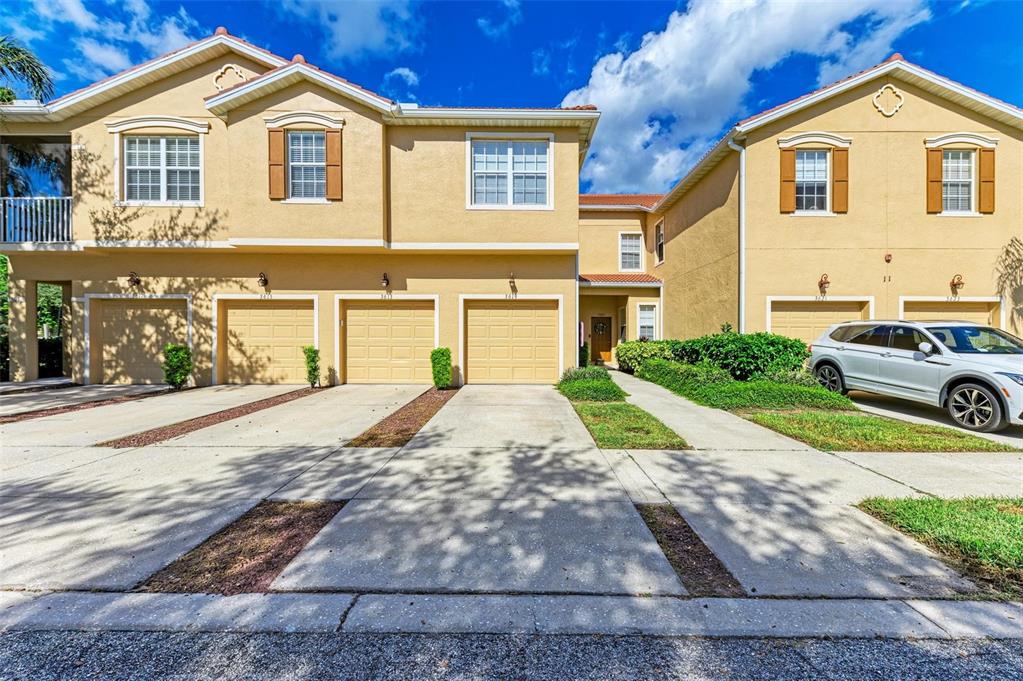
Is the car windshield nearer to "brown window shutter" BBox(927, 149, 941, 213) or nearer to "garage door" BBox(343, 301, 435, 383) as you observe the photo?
"brown window shutter" BBox(927, 149, 941, 213)

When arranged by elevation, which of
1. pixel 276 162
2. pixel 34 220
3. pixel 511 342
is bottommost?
pixel 511 342

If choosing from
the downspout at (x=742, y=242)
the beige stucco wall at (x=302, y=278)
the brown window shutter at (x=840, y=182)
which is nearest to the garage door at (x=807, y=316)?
the downspout at (x=742, y=242)

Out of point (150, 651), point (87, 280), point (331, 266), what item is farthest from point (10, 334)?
point (150, 651)

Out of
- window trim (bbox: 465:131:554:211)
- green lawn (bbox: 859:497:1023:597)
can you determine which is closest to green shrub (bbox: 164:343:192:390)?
window trim (bbox: 465:131:554:211)

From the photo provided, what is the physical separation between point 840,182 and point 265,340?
15.1m

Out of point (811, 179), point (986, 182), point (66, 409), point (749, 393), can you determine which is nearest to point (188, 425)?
point (66, 409)

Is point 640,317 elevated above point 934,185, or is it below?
below

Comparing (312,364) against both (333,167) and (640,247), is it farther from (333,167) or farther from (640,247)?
(640,247)

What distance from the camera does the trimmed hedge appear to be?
7.32 meters

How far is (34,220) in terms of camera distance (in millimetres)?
9891

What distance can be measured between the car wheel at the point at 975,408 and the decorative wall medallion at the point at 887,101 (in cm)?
803

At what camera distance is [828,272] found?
404 inches

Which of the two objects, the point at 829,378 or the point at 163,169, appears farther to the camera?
the point at 163,169

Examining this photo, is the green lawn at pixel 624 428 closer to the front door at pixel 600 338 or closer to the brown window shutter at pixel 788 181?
the brown window shutter at pixel 788 181
